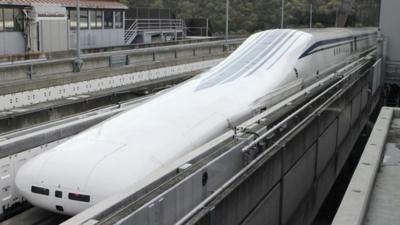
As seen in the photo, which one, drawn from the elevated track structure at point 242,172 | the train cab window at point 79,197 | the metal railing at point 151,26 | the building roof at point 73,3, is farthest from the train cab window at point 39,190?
the metal railing at point 151,26

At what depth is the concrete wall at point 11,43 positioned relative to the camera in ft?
105

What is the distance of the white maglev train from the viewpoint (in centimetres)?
833

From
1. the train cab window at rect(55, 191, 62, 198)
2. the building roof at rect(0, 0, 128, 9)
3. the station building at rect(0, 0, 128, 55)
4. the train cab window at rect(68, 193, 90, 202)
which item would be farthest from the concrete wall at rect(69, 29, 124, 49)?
the train cab window at rect(68, 193, 90, 202)

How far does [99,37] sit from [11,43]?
1061 cm

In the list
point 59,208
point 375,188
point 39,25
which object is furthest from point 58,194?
point 39,25

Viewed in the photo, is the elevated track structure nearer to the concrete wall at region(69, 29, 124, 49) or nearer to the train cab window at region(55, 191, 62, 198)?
the train cab window at region(55, 191, 62, 198)

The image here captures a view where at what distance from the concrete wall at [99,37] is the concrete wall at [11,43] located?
4.77 metres

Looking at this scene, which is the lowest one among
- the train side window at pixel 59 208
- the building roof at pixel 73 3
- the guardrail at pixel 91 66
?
the train side window at pixel 59 208

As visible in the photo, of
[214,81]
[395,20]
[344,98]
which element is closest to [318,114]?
[214,81]

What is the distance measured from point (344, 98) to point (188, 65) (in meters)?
15.6

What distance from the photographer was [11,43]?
32406mm

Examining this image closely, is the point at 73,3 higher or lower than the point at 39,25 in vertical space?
higher

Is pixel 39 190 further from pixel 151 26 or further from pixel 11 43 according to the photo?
pixel 151 26

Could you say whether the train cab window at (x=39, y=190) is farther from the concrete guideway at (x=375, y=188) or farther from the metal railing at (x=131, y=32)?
the metal railing at (x=131, y=32)
